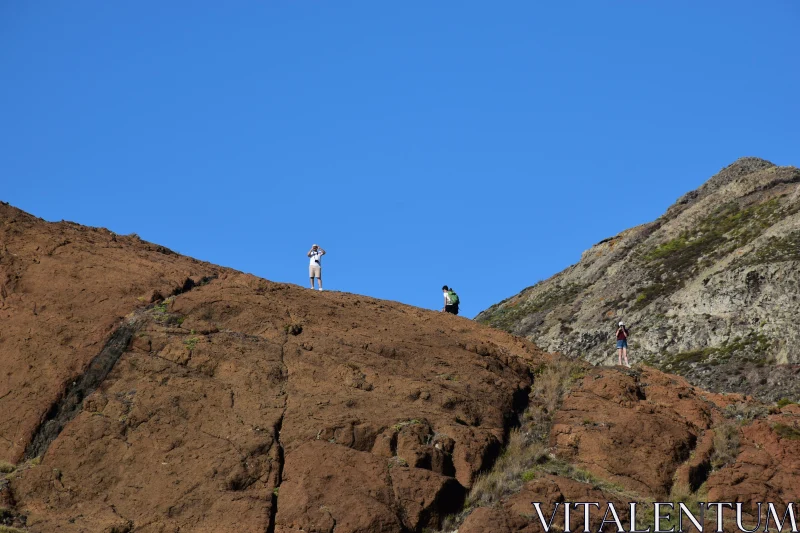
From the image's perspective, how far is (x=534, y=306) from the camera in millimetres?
58469

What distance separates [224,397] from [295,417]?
1.55 metres

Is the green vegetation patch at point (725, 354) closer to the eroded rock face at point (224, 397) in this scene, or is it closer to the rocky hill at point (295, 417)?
the rocky hill at point (295, 417)

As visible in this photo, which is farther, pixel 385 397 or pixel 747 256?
pixel 747 256

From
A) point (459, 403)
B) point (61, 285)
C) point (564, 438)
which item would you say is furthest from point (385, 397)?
point (61, 285)

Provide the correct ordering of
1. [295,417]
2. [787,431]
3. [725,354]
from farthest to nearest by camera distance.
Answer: [725,354] < [787,431] < [295,417]

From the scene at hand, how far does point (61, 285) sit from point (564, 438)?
11756mm

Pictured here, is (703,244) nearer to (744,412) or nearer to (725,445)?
(744,412)

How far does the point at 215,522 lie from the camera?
63.3 ft

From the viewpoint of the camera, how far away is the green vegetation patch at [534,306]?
5709 cm

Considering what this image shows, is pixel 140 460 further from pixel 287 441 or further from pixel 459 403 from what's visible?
pixel 459 403

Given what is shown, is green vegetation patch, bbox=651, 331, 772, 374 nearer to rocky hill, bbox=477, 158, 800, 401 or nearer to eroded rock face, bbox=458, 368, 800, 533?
rocky hill, bbox=477, 158, 800, 401

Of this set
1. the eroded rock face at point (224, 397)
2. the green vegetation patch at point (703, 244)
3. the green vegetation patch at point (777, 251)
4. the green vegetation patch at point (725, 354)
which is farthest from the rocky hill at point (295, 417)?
the green vegetation patch at point (703, 244)

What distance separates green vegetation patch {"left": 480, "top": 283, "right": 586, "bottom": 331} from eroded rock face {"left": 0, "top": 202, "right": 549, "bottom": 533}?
29.4m

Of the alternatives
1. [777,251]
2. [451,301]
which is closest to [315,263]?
[451,301]
